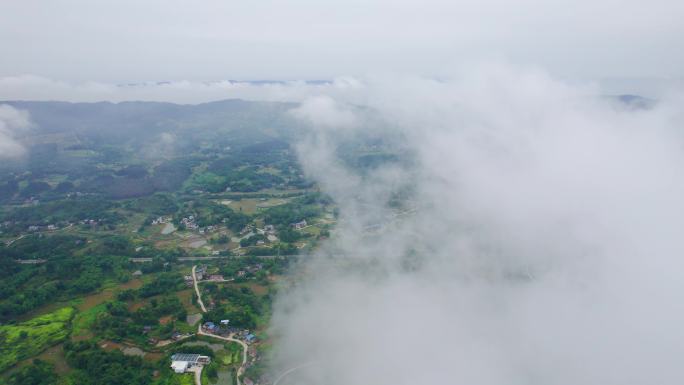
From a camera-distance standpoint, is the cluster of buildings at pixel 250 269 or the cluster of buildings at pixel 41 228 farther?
the cluster of buildings at pixel 41 228

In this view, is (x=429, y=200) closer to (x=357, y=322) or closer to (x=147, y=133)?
(x=357, y=322)

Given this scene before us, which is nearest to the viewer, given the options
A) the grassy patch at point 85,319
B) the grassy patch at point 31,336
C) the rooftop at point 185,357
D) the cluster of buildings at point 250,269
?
the rooftop at point 185,357

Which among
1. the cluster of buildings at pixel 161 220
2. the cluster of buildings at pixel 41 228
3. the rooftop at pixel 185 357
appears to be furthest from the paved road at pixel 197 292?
the cluster of buildings at pixel 41 228

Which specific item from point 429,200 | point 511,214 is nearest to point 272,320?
point 511,214

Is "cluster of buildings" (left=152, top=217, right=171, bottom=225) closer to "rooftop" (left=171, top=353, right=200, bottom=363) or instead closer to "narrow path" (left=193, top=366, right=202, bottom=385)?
"rooftop" (left=171, top=353, right=200, bottom=363)

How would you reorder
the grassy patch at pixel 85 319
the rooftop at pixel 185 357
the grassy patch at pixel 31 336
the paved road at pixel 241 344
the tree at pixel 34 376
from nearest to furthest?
the tree at pixel 34 376, the paved road at pixel 241 344, the rooftop at pixel 185 357, the grassy patch at pixel 31 336, the grassy patch at pixel 85 319

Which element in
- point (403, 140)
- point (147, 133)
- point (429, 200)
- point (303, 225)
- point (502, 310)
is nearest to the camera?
point (502, 310)

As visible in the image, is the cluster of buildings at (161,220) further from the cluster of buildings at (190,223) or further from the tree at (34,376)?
the tree at (34,376)

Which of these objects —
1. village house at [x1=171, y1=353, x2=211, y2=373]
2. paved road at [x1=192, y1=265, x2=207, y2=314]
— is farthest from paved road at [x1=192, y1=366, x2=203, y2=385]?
paved road at [x1=192, y1=265, x2=207, y2=314]
